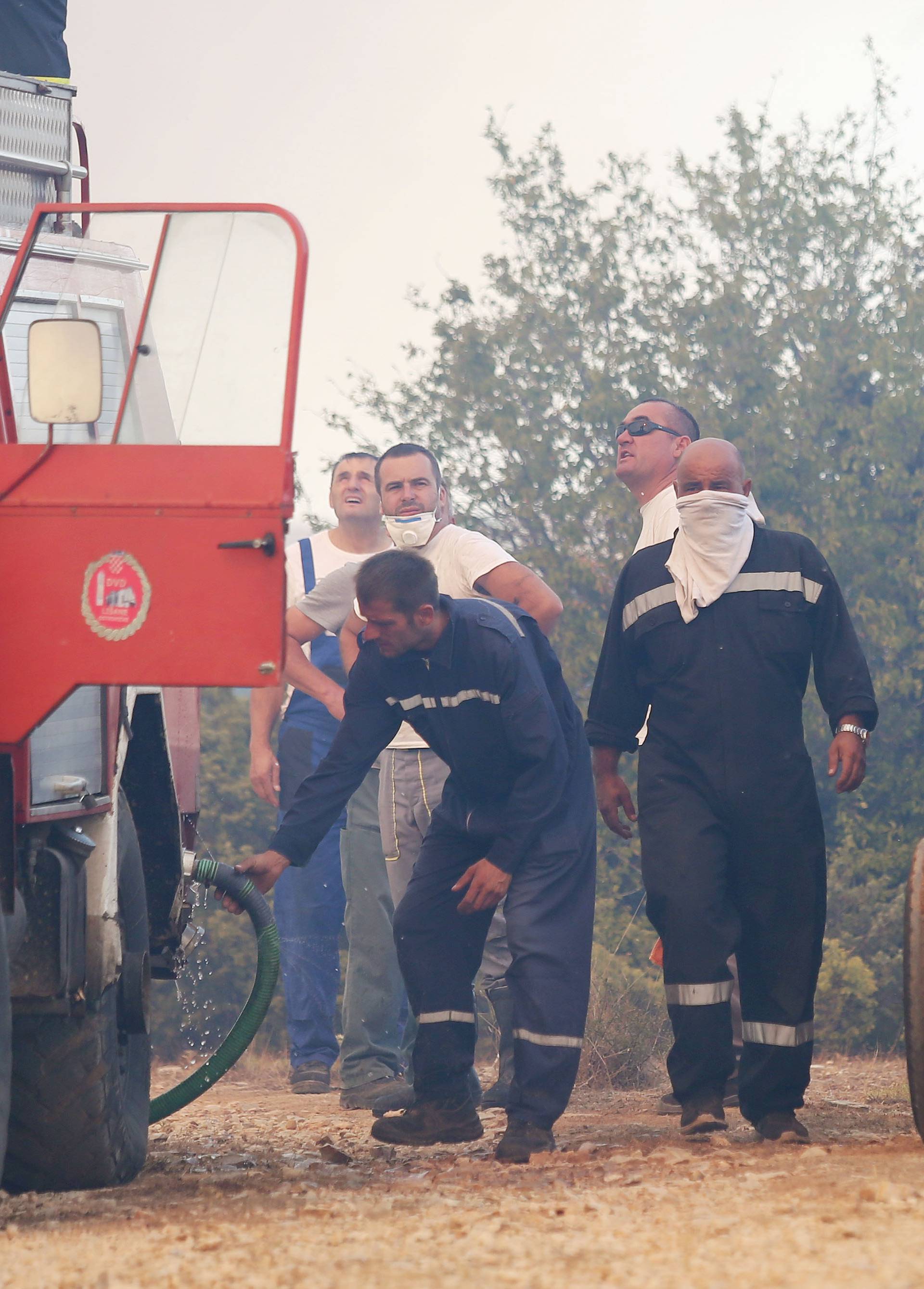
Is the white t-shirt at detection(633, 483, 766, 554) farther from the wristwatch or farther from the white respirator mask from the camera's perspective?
the wristwatch

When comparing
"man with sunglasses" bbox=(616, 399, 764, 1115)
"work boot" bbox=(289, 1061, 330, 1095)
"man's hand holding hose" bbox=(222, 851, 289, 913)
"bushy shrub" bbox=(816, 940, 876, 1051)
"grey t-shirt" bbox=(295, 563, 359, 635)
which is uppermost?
"man with sunglasses" bbox=(616, 399, 764, 1115)

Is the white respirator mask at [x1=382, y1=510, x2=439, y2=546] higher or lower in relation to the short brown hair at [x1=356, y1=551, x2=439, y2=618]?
higher

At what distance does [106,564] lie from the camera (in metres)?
3.23

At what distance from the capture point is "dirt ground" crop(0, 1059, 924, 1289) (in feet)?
8.84

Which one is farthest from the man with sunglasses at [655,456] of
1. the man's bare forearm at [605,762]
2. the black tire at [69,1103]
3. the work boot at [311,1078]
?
the black tire at [69,1103]

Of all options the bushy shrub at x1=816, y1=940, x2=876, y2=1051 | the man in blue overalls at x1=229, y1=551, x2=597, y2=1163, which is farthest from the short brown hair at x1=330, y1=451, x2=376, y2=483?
the bushy shrub at x1=816, y1=940, x2=876, y2=1051

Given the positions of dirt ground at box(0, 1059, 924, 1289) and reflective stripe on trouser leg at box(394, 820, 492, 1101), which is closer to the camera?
dirt ground at box(0, 1059, 924, 1289)

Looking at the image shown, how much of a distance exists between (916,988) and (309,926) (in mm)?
3416

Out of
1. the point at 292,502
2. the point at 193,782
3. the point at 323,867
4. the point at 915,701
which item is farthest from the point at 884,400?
the point at 292,502

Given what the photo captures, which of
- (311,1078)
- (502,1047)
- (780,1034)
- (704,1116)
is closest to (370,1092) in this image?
(502,1047)

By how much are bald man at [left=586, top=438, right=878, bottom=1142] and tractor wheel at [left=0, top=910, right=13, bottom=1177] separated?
2070 millimetres

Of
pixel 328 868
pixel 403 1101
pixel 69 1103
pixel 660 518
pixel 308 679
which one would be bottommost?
pixel 403 1101

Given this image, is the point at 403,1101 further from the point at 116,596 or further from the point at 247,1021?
the point at 116,596

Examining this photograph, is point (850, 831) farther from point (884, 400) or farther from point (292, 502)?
point (292, 502)
